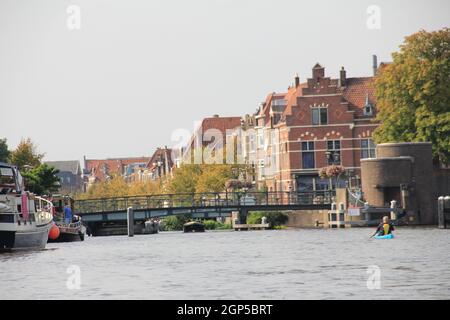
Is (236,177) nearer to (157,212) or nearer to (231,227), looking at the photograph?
(231,227)

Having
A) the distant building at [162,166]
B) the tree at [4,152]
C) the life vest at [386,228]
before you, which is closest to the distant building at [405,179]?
the life vest at [386,228]

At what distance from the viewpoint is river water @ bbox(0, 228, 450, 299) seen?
37.6 metres

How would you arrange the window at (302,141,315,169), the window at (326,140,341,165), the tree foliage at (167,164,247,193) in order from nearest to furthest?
the window at (326,140,341,165)
the window at (302,141,315,169)
the tree foliage at (167,164,247,193)

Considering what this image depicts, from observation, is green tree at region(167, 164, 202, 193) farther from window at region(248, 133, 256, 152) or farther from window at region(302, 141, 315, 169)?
window at region(302, 141, 315, 169)

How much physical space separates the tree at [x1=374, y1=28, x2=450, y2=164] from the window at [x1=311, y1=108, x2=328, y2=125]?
614 inches

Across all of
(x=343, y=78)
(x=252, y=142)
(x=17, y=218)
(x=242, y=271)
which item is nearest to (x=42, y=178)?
(x=343, y=78)

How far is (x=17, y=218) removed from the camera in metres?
61.7

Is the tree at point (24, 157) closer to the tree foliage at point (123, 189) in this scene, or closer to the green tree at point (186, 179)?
the green tree at point (186, 179)

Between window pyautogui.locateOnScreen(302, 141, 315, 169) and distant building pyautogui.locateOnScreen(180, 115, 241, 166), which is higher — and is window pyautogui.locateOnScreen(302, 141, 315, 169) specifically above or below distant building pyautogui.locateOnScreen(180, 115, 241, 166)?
below

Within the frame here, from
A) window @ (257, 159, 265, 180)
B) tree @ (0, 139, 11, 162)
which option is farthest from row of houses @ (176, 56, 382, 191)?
tree @ (0, 139, 11, 162)

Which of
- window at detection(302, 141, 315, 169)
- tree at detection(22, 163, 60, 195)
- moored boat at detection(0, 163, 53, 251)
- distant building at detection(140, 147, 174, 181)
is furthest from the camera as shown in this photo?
distant building at detection(140, 147, 174, 181)

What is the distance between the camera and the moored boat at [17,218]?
60.8 metres
